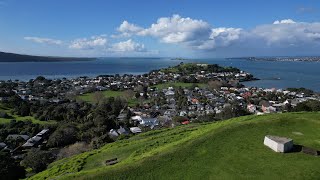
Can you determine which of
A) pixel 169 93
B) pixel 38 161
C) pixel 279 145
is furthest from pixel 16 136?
pixel 169 93

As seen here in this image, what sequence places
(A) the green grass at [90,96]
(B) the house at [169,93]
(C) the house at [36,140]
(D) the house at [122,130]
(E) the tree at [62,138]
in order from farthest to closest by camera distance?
(B) the house at [169,93] < (A) the green grass at [90,96] < (D) the house at [122,130] < (C) the house at [36,140] < (E) the tree at [62,138]

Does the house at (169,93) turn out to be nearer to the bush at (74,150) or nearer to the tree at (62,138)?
the tree at (62,138)

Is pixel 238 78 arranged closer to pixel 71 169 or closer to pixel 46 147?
pixel 46 147

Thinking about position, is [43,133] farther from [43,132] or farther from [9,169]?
[9,169]

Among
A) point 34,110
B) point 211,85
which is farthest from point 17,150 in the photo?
point 211,85

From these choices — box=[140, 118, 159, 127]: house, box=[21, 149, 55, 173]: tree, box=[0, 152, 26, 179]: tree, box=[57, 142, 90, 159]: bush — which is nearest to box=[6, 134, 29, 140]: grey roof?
box=[57, 142, 90, 159]: bush

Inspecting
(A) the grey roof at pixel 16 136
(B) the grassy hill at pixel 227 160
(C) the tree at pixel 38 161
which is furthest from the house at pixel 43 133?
(B) the grassy hill at pixel 227 160

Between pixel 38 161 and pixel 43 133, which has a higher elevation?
pixel 38 161

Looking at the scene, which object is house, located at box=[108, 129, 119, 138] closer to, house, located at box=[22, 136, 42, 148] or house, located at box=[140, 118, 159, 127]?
house, located at box=[140, 118, 159, 127]
